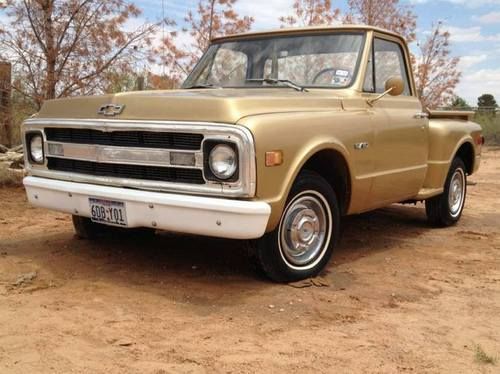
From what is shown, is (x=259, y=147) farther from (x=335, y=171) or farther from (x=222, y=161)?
(x=335, y=171)

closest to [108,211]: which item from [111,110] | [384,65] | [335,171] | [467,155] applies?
[111,110]

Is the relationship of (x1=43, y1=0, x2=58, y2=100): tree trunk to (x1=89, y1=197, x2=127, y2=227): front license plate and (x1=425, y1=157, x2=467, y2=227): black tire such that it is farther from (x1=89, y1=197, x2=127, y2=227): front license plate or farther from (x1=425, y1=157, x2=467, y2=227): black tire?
(x1=425, y1=157, x2=467, y2=227): black tire

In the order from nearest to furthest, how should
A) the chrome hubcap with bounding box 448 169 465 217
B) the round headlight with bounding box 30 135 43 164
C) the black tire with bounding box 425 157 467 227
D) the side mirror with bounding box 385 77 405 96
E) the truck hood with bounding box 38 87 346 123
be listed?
the truck hood with bounding box 38 87 346 123 < the round headlight with bounding box 30 135 43 164 < the side mirror with bounding box 385 77 405 96 < the black tire with bounding box 425 157 467 227 < the chrome hubcap with bounding box 448 169 465 217

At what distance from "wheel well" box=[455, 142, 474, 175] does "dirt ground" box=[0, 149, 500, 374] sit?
1.40m

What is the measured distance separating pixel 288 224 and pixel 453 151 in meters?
2.93

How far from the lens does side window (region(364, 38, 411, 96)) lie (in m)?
5.32

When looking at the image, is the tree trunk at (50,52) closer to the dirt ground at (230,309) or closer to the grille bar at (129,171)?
the dirt ground at (230,309)

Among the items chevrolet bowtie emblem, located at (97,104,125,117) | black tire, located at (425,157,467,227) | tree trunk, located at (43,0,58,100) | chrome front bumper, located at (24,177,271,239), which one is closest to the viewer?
chrome front bumper, located at (24,177,271,239)

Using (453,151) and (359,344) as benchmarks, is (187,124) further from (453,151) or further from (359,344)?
(453,151)

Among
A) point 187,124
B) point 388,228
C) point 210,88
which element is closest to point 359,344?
point 187,124

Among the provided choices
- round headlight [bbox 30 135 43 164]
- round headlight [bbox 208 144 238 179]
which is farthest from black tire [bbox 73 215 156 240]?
round headlight [bbox 208 144 238 179]

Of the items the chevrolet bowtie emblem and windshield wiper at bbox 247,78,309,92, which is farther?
windshield wiper at bbox 247,78,309,92

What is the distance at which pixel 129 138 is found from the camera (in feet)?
13.6

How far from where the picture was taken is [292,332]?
3.43 m
